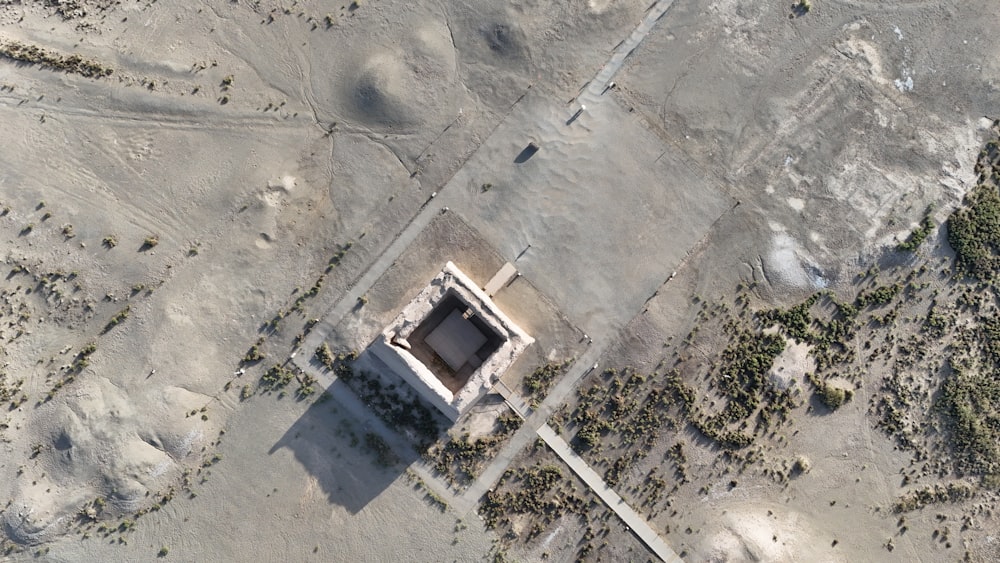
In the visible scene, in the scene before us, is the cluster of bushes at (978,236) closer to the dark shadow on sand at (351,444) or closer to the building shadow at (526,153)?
the building shadow at (526,153)

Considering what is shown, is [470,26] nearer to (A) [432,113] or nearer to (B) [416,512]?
(A) [432,113]

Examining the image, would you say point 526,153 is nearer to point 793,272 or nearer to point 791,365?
point 793,272

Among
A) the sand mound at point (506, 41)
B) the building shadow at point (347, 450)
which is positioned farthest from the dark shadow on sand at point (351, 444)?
the sand mound at point (506, 41)

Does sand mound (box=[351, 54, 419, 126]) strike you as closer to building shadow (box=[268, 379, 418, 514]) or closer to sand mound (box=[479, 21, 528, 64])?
sand mound (box=[479, 21, 528, 64])

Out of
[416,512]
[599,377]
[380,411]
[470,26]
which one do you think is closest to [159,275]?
[380,411]

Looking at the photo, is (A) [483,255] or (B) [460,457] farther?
(A) [483,255]

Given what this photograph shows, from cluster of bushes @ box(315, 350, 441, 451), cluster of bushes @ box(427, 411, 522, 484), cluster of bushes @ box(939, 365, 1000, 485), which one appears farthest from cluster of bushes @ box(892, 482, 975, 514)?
cluster of bushes @ box(315, 350, 441, 451)

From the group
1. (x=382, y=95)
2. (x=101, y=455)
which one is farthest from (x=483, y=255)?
(x=101, y=455)

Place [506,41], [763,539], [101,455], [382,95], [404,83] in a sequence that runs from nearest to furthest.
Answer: [101,455], [763,539], [382,95], [404,83], [506,41]
